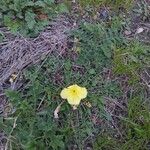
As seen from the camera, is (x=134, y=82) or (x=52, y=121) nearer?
(x=52, y=121)

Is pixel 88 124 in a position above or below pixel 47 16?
below

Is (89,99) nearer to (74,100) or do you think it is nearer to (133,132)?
(74,100)

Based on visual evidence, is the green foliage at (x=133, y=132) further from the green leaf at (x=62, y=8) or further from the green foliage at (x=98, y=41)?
the green leaf at (x=62, y=8)

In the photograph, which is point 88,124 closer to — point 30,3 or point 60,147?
point 60,147

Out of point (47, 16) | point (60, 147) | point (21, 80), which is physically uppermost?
point (47, 16)

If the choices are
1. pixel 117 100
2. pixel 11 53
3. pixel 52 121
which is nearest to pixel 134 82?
pixel 117 100

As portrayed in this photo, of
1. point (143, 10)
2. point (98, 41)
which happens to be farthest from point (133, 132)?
point (143, 10)
